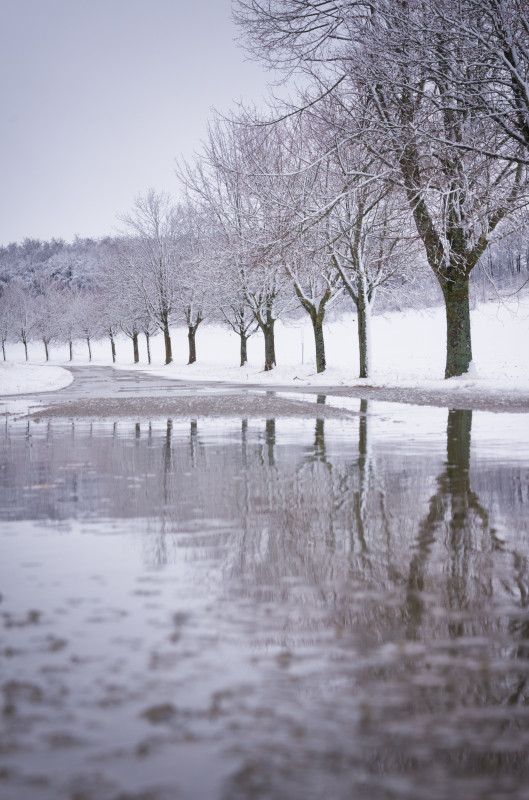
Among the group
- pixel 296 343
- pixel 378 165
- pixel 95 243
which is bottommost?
pixel 296 343

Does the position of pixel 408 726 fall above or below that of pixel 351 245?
below

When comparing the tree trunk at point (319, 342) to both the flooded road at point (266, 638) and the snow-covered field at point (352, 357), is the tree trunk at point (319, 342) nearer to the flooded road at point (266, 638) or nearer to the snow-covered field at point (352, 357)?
the snow-covered field at point (352, 357)

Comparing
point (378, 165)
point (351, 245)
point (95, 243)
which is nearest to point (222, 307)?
point (351, 245)

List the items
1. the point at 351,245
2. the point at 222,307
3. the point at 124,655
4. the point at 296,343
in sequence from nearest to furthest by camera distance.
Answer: the point at 124,655
the point at 351,245
the point at 222,307
the point at 296,343

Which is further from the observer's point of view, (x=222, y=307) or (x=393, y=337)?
(x=393, y=337)

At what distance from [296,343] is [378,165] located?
190 ft

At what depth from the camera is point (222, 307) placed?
46.7 meters

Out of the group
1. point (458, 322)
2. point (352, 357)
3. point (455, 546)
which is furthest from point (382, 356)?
point (455, 546)

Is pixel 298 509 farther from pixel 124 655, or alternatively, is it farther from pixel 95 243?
pixel 95 243

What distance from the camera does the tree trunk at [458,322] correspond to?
22.0 m

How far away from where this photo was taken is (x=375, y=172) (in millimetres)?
22875

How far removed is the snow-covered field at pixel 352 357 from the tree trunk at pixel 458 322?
17.9 inches

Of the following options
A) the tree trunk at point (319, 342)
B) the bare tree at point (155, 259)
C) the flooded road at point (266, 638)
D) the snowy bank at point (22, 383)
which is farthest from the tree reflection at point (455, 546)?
the bare tree at point (155, 259)

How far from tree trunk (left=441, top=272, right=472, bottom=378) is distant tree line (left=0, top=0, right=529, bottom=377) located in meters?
0.03
